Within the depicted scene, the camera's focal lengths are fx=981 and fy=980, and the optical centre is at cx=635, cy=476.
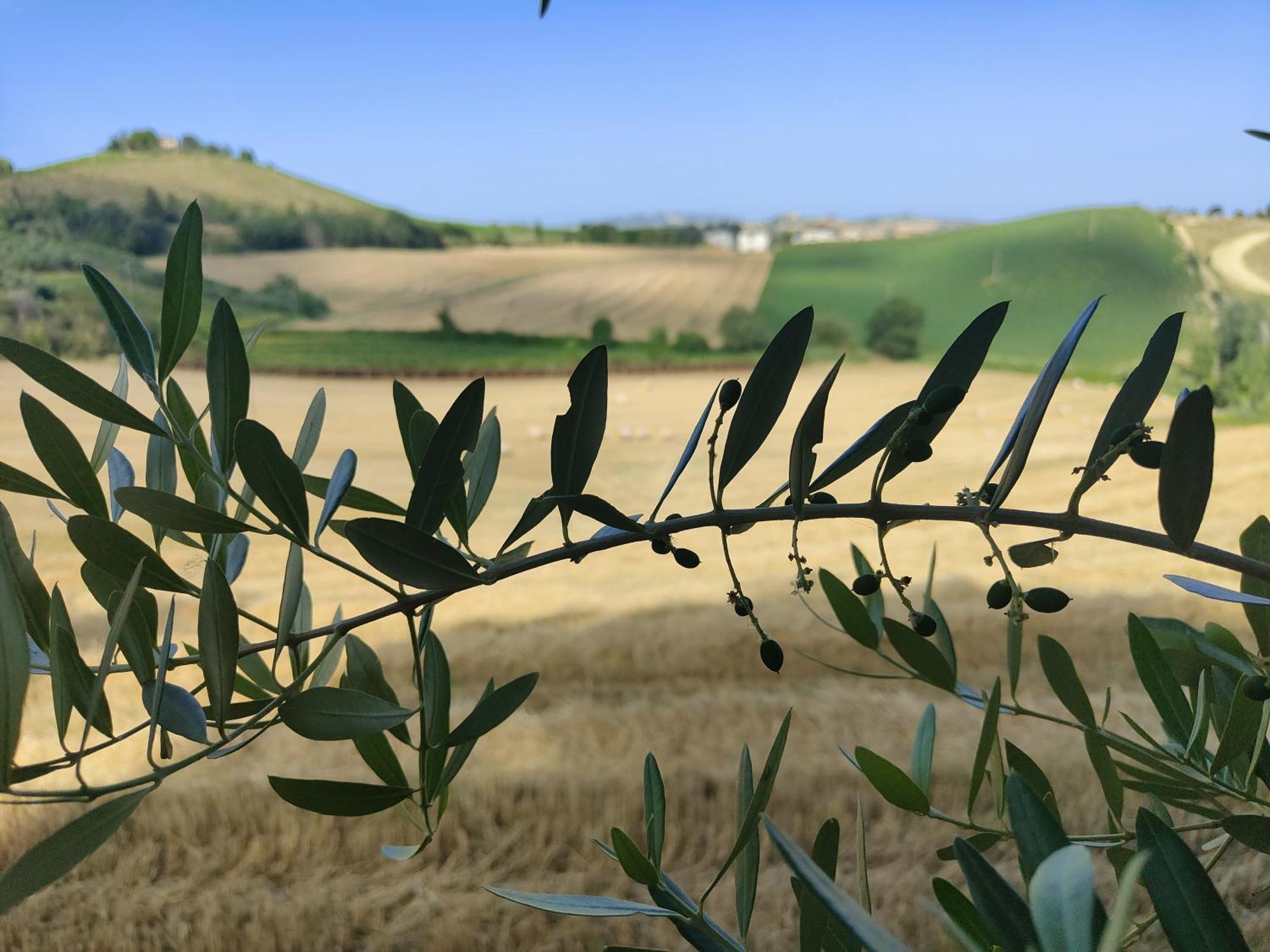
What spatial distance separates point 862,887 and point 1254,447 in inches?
39.1

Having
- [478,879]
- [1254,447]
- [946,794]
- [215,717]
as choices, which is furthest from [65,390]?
[1254,447]

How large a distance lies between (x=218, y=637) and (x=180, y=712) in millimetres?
12

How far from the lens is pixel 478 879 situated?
399 mm

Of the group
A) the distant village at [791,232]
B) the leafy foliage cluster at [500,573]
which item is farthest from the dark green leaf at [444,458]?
the distant village at [791,232]

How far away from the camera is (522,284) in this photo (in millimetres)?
1029

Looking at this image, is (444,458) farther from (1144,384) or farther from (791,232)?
(791,232)

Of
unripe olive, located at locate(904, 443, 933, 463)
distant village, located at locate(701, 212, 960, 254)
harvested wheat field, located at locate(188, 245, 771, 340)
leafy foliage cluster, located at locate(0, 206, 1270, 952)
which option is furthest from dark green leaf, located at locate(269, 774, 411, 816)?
distant village, located at locate(701, 212, 960, 254)

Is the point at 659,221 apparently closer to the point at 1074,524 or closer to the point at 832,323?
the point at 832,323

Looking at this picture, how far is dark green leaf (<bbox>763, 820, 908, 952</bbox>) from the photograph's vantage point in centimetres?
8

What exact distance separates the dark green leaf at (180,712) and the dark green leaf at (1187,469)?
13cm

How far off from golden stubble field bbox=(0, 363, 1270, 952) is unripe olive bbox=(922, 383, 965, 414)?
11 cm

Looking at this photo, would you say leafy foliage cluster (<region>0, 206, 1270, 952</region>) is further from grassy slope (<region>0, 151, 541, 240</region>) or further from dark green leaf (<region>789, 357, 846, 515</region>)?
grassy slope (<region>0, 151, 541, 240</region>)

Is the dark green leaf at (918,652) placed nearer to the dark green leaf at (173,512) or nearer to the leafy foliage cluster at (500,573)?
the leafy foliage cluster at (500,573)

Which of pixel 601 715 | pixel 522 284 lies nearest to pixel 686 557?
pixel 601 715
